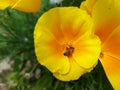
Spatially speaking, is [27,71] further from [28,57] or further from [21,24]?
[21,24]

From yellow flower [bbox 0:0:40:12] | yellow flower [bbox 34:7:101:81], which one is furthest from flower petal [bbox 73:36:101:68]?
yellow flower [bbox 0:0:40:12]

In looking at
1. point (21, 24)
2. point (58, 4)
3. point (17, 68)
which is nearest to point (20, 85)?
point (17, 68)

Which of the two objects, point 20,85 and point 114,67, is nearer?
point 114,67

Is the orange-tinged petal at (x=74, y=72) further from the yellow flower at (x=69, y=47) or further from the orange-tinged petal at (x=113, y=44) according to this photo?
the orange-tinged petal at (x=113, y=44)

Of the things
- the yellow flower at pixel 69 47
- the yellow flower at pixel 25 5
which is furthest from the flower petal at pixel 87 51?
the yellow flower at pixel 25 5

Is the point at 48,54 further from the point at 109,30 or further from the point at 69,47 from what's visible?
the point at 109,30

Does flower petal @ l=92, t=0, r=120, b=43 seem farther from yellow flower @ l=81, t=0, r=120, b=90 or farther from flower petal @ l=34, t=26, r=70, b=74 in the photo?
flower petal @ l=34, t=26, r=70, b=74
